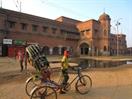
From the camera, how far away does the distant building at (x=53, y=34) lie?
40.8 meters

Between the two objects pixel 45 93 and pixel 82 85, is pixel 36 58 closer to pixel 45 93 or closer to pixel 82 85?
pixel 45 93

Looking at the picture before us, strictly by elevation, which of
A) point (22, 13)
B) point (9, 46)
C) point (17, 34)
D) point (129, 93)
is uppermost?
point (22, 13)

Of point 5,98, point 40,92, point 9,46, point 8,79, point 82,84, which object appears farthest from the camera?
Answer: point 9,46

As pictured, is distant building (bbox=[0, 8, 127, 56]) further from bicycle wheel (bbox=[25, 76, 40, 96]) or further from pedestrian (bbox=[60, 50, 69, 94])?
pedestrian (bbox=[60, 50, 69, 94])

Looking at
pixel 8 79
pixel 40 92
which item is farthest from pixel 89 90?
pixel 8 79

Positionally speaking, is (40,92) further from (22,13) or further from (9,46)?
(22,13)

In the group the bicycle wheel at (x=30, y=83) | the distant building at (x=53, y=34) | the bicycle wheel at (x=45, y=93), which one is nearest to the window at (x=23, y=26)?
the distant building at (x=53, y=34)

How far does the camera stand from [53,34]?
53906 mm

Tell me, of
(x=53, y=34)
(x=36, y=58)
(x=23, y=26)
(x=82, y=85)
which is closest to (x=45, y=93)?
(x=36, y=58)

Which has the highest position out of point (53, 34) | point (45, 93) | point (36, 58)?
point (53, 34)

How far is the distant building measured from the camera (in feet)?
134

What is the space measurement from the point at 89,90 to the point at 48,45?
42.8 m

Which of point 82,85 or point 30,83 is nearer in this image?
point 30,83

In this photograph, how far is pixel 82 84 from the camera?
350 inches
